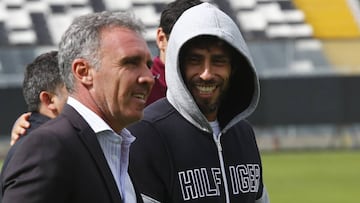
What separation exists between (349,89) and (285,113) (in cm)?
149

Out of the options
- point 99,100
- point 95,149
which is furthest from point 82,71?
point 95,149

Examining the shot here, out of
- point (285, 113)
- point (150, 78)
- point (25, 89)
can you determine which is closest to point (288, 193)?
point (285, 113)

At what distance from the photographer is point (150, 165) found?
3.95 metres

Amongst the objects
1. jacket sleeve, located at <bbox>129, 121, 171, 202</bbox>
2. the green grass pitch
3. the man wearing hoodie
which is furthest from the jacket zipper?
the green grass pitch

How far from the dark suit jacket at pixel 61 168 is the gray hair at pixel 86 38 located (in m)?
0.16

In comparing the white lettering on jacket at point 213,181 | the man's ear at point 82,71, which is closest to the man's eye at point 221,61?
the white lettering on jacket at point 213,181

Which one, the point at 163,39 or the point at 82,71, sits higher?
the point at 82,71

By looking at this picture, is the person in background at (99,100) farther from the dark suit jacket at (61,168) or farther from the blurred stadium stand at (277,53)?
the blurred stadium stand at (277,53)

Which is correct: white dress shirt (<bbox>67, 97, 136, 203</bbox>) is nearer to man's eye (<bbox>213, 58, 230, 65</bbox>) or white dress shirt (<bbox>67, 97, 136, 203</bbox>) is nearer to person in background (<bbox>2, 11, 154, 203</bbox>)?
person in background (<bbox>2, 11, 154, 203</bbox>)

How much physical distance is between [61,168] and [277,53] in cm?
2161

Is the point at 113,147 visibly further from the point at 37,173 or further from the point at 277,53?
the point at 277,53

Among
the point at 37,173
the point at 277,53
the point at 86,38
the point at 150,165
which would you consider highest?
the point at 86,38

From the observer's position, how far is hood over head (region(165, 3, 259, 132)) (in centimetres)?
402

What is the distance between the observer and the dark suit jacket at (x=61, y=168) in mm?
2945
